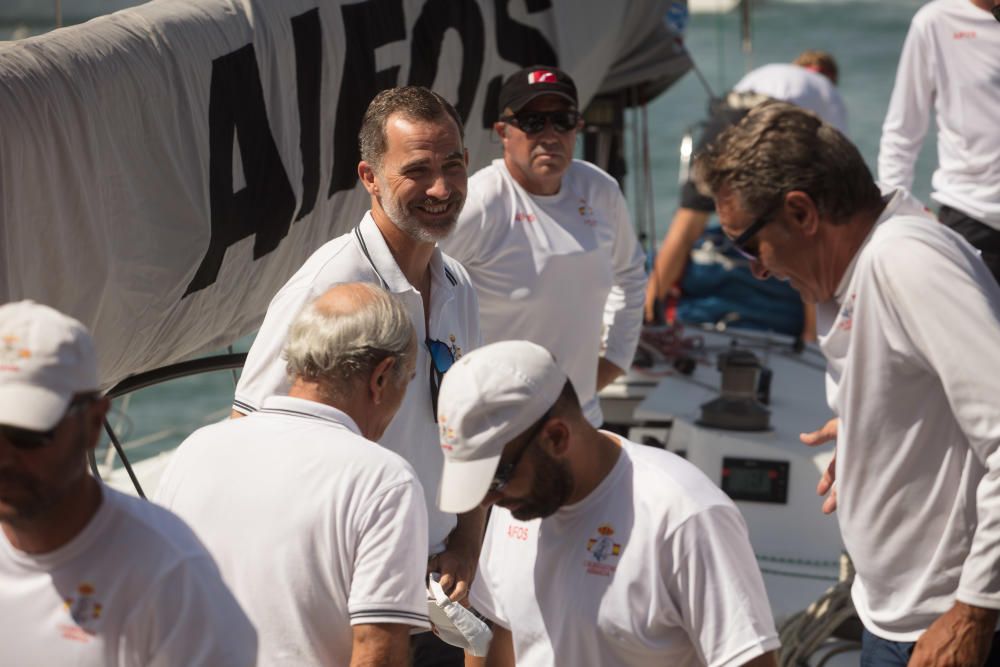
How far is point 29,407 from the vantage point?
1.57 m

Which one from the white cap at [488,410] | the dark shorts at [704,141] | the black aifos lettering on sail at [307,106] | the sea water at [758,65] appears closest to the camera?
the white cap at [488,410]

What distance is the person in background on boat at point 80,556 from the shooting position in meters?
1.61

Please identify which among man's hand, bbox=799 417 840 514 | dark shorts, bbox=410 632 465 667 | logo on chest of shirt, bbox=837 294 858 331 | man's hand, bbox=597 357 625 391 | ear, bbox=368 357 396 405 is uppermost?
logo on chest of shirt, bbox=837 294 858 331

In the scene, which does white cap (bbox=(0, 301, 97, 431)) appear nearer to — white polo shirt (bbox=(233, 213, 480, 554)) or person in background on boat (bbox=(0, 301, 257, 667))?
person in background on boat (bbox=(0, 301, 257, 667))

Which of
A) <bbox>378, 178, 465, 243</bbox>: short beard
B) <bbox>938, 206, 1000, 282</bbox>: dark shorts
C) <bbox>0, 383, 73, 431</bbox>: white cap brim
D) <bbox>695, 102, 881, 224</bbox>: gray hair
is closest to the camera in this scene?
<bbox>0, 383, 73, 431</bbox>: white cap brim

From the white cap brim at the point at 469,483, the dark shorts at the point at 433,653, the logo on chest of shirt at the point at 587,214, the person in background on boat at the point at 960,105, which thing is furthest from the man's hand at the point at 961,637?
the person in background on boat at the point at 960,105

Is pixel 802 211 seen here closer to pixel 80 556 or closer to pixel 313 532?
pixel 313 532

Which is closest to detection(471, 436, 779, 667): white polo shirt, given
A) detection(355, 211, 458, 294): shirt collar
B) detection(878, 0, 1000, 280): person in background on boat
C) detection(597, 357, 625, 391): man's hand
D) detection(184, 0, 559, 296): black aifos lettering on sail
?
detection(355, 211, 458, 294): shirt collar

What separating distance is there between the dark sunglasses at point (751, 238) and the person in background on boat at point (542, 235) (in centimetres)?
163

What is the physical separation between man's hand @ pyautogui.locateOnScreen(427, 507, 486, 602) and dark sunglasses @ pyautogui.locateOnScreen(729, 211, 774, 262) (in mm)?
740

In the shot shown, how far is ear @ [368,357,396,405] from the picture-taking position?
7.57 feet

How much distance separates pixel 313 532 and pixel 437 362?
81 centimetres

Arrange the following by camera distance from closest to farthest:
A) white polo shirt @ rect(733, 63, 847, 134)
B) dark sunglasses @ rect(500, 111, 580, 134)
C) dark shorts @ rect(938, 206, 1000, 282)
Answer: dark sunglasses @ rect(500, 111, 580, 134), dark shorts @ rect(938, 206, 1000, 282), white polo shirt @ rect(733, 63, 847, 134)

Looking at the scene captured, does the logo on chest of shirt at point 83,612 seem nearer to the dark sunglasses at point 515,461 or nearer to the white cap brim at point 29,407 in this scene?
the white cap brim at point 29,407
